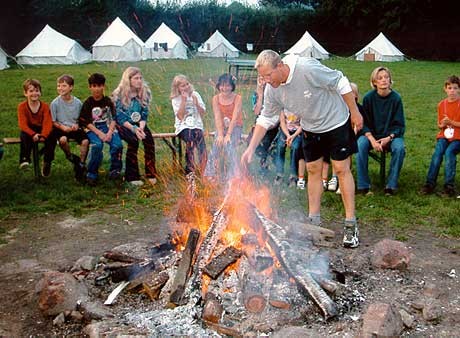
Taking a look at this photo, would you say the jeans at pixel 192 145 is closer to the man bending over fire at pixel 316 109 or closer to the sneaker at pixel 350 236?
the man bending over fire at pixel 316 109

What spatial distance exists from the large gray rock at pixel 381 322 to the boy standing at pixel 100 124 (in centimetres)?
488

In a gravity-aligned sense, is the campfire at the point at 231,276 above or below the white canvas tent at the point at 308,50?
below

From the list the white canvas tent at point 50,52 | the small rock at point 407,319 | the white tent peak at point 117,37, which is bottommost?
the small rock at point 407,319

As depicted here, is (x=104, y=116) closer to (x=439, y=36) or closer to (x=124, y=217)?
(x=124, y=217)

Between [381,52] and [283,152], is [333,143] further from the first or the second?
[381,52]

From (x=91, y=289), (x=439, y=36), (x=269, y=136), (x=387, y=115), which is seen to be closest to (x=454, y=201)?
(x=387, y=115)

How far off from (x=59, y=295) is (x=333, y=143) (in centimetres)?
276

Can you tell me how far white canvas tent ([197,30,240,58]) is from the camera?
108ft

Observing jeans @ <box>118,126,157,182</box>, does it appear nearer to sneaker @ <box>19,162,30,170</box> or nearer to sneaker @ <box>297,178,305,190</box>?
sneaker @ <box>19,162,30,170</box>

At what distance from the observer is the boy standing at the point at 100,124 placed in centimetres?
746

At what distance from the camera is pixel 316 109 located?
4801 millimetres

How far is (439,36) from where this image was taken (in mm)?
33938

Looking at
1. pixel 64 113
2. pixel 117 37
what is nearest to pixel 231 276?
pixel 64 113

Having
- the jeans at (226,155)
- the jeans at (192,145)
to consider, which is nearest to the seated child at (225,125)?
the jeans at (226,155)
